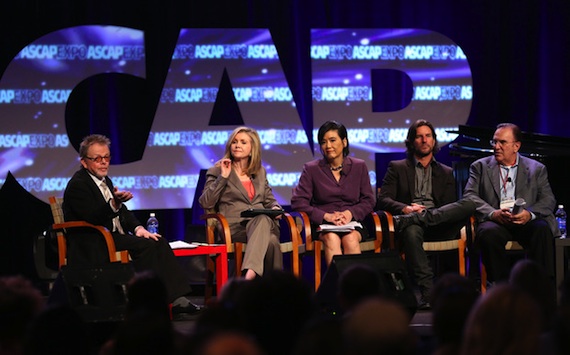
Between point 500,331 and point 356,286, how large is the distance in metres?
0.94

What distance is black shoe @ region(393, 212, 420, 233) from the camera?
19.4 feet

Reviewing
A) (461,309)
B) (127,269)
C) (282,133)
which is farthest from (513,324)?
(282,133)

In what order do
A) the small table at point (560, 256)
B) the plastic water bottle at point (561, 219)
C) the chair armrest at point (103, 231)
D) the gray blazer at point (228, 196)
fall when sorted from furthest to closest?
the plastic water bottle at point (561, 219) < the gray blazer at point (228, 196) < the small table at point (560, 256) < the chair armrest at point (103, 231)

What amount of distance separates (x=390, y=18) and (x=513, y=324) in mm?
6001

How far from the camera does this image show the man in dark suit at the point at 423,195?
5922 millimetres

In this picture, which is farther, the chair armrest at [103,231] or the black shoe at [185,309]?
the black shoe at [185,309]

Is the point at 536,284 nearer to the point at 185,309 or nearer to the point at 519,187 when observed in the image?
the point at 185,309

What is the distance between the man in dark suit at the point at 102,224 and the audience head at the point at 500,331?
141 inches

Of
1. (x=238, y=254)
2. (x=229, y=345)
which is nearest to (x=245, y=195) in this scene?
(x=238, y=254)

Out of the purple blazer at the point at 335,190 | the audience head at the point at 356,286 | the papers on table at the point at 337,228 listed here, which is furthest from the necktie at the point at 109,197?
the audience head at the point at 356,286

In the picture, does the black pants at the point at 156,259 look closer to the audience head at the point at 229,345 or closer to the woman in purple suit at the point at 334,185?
the woman in purple suit at the point at 334,185

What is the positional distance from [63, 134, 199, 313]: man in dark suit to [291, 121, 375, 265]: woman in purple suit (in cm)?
105

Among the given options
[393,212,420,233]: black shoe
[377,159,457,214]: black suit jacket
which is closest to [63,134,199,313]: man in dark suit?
[393,212,420,233]: black shoe

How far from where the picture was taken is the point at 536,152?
6469 millimetres
